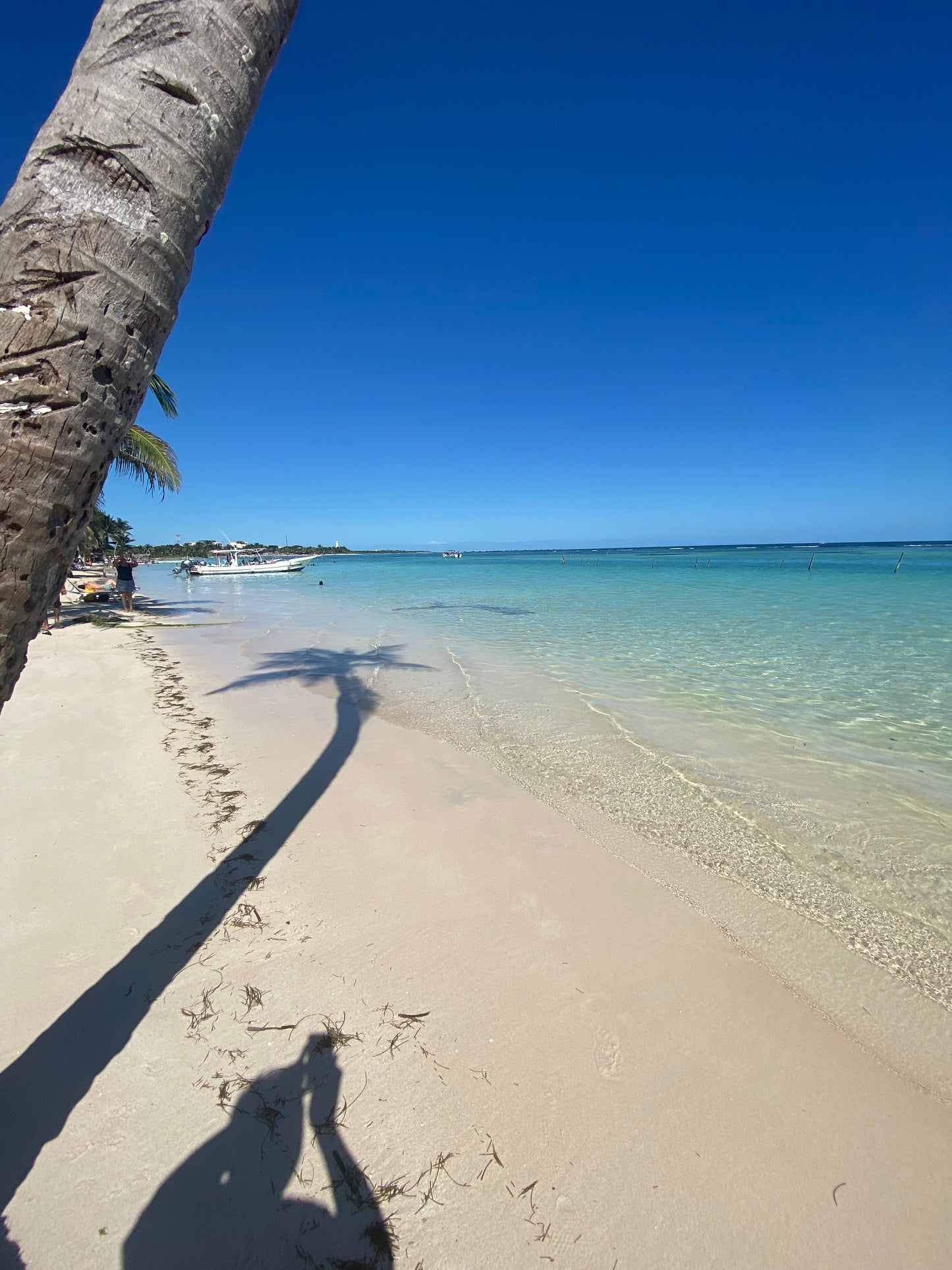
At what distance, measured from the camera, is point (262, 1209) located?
71.4 inches

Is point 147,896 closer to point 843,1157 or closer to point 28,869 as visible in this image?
point 28,869

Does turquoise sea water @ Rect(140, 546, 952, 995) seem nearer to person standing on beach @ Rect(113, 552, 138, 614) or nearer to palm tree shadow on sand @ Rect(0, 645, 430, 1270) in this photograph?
palm tree shadow on sand @ Rect(0, 645, 430, 1270)

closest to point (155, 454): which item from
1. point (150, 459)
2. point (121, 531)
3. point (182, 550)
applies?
point (150, 459)

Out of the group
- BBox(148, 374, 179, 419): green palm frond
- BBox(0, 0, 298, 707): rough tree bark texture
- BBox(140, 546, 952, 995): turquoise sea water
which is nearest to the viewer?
BBox(0, 0, 298, 707): rough tree bark texture

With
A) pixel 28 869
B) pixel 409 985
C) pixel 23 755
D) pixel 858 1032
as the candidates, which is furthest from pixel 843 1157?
pixel 23 755

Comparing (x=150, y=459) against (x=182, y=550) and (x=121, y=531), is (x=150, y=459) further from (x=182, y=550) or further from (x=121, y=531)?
(x=182, y=550)

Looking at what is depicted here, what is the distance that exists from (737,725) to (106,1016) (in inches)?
286

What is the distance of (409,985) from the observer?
2783 millimetres

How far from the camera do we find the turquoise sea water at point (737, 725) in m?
4.21

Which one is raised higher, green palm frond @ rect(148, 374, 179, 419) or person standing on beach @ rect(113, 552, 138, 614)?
green palm frond @ rect(148, 374, 179, 419)

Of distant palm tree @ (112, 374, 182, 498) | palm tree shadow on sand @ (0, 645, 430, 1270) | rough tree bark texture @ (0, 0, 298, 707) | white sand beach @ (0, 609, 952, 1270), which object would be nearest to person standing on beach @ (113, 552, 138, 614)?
distant palm tree @ (112, 374, 182, 498)

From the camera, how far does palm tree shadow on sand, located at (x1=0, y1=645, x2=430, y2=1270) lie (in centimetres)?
198

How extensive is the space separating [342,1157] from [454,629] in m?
15.5

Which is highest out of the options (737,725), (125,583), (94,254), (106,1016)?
(94,254)
